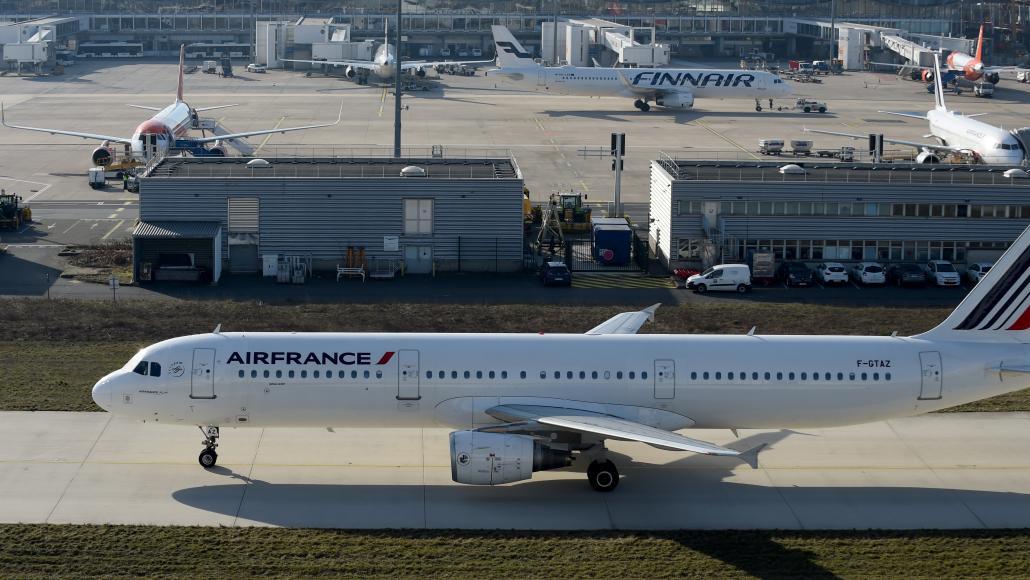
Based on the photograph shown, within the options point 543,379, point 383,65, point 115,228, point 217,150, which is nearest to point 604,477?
point 543,379

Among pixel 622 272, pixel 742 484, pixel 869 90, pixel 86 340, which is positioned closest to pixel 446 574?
pixel 742 484

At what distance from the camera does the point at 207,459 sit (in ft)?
136

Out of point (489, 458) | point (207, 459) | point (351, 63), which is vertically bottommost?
point (207, 459)

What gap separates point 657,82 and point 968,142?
41412 mm

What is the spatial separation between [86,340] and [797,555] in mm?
35467

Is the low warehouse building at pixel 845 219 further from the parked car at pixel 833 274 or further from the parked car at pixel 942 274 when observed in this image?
the parked car at pixel 833 274

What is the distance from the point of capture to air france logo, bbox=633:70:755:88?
14450 cm

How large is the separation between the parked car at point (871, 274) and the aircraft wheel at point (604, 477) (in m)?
37.1

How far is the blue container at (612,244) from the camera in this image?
76.2 metres

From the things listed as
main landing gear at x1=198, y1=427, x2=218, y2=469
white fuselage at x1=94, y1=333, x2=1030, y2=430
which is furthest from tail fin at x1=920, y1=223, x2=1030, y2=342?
main landing gear at x1=198, y1=427, x2=218, y2=469

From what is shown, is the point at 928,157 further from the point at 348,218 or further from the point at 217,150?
the point at 217,150

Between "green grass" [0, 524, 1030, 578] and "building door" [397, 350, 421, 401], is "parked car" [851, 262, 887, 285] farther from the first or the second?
"building door" [397, 350, 421, 401]

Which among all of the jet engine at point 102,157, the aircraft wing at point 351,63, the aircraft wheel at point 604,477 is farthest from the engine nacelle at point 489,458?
the aircraft wing at point 351,63

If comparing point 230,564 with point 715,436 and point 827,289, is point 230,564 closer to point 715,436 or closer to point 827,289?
point 715,436
